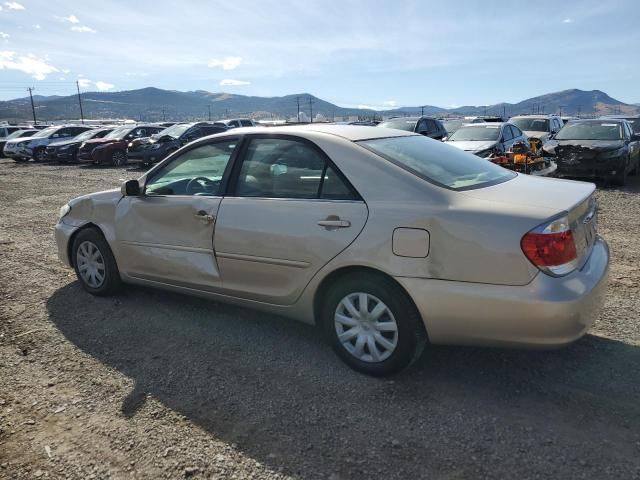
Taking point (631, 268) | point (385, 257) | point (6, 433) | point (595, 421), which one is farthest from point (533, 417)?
point (631, 268)

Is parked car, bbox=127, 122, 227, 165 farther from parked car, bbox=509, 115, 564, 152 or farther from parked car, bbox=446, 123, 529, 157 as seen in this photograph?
parked car, bbox=509, 115, 564, 152

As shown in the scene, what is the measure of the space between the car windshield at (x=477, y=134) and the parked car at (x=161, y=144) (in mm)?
9464

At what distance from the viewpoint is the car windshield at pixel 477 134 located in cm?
1242

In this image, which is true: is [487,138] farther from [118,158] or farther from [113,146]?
[113,146]

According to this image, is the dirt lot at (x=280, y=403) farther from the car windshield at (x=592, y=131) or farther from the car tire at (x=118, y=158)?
the car tire at (x=118, y=158)

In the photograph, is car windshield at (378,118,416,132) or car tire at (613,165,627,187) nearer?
car tire at (613,165,627,187)

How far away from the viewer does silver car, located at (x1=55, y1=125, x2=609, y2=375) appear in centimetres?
277

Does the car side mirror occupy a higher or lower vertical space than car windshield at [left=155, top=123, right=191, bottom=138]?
lower

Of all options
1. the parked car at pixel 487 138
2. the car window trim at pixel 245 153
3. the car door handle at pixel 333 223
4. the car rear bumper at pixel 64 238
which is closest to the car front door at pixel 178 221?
the car window trim at pixel 245 153

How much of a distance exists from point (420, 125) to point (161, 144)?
938cm

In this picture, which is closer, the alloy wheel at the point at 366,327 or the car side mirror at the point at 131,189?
the alloy wheel at the point at 366,327

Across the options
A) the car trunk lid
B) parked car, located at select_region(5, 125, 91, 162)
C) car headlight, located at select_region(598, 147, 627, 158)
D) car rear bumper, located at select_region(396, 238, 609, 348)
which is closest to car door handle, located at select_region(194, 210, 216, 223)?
car rear bumper, located at select_region(396, 238, 609, 348)

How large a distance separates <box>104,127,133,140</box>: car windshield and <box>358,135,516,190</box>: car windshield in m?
19.8

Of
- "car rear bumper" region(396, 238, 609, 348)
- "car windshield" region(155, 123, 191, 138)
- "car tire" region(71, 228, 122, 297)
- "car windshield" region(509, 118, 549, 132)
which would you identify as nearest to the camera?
"car rear bumper" region(396, 238, 609, 348)
